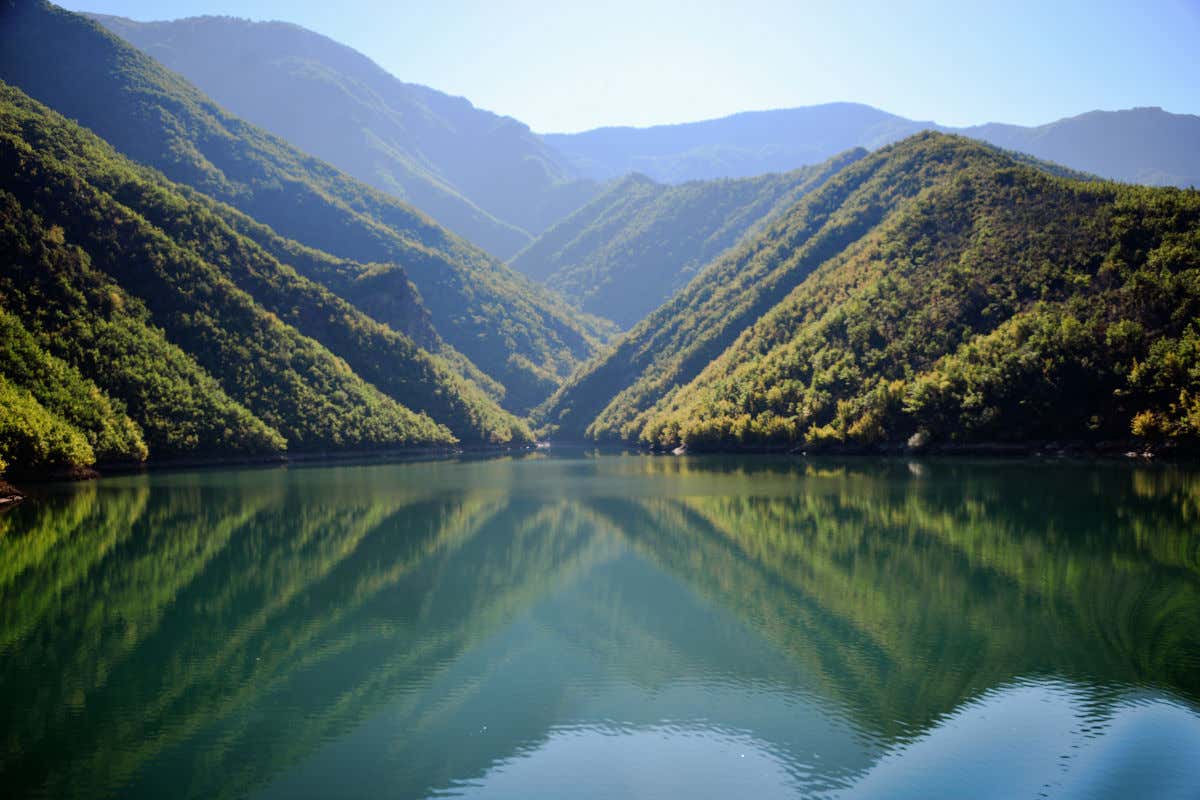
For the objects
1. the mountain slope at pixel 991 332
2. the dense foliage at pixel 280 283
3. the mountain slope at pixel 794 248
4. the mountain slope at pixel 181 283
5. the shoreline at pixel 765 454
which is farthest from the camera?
the mountain slope at pixel 794 248

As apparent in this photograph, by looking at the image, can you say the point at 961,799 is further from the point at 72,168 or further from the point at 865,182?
the point at 865,182

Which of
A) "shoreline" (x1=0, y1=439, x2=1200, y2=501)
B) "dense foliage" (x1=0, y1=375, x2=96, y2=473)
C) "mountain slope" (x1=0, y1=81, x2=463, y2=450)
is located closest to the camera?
"dense foliage" (x1=0, y1=375, x2=96, y2=473)

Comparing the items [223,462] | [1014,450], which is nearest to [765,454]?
[1014,450]

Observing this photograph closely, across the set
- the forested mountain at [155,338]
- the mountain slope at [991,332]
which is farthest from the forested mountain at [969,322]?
the forested mountain at [155,338]

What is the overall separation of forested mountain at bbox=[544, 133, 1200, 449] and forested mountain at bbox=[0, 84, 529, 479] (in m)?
55.0

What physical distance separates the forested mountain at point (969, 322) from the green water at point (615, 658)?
41701 millimetres

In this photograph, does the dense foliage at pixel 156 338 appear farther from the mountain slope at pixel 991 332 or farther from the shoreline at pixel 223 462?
the mountain slope at pixel 991 332

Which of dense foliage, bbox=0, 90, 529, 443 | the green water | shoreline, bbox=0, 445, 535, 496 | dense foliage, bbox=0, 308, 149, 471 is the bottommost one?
shoreline, bbox=0, 445, 535, 496

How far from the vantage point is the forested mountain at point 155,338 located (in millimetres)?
87938

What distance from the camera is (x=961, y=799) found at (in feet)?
45.3

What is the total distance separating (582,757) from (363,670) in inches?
289

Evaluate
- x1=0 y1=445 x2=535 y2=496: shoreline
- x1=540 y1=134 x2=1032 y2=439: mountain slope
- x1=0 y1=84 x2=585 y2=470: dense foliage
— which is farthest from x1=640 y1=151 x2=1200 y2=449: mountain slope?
x1=0 y1=84 x2=585 y2=470: dense foliage

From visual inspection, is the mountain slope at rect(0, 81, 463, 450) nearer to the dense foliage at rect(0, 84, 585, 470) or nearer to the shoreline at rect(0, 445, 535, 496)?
the dense foliage at rect(0, 84, 585, 470)

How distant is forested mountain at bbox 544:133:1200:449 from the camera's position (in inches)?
3118
